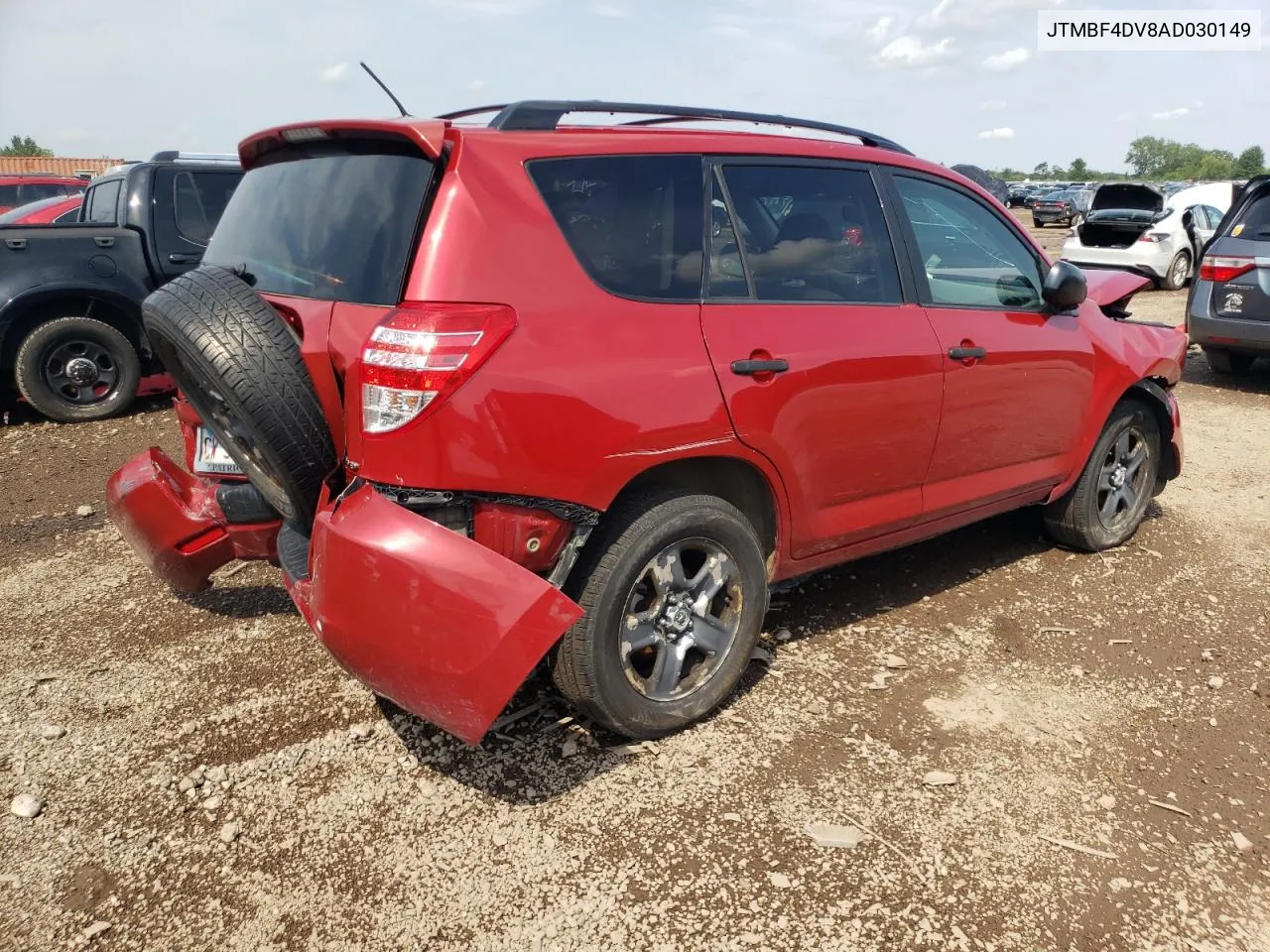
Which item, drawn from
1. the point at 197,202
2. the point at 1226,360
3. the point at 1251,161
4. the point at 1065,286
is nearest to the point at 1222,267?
the point at 1226,360

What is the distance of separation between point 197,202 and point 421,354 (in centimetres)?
593

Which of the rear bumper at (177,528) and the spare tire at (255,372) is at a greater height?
the spare tire at (255,372)

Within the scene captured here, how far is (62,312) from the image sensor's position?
6.62 m

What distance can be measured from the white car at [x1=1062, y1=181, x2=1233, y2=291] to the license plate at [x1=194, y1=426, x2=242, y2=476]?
13615 millimetres

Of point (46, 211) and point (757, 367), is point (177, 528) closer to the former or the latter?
point (757, 367)

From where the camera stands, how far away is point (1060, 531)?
441cm

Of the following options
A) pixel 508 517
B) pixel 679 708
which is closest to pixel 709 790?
pixel 679 708

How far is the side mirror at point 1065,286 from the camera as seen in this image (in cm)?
370

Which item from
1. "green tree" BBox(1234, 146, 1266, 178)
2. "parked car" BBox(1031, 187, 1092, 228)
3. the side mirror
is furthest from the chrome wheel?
"green tree" BBox(1234, 146, 1266, 178)

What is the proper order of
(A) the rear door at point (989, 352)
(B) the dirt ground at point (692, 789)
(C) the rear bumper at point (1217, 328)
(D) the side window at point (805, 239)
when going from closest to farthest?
(B) the dirt ground at point (692, 789)
(D) the side window at point (805, 239)
(A) the rear door at point (989, 352)
(C) the rear bumper at point (1217, 328)

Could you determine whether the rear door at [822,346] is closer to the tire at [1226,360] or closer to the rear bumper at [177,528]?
the rear bumper at [177,528]

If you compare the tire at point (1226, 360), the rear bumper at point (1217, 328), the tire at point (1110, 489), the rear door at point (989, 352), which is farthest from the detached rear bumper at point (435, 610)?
the tire at point (1226, 360)

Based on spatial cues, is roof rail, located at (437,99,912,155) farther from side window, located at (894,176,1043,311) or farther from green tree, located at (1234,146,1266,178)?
green tree, located at (1234,146,1266,178)

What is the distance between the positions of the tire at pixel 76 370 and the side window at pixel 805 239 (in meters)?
5.67
